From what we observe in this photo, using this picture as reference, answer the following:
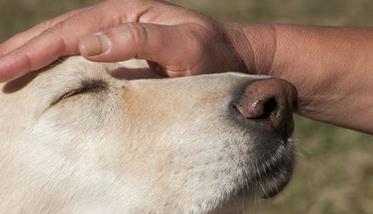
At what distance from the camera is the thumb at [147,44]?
3.38 m

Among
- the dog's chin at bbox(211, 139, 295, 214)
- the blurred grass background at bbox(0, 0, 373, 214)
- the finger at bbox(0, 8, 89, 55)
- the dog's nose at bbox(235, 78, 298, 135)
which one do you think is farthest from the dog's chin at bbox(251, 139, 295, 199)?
the blurred grass background at bbox(0, 0, 373, 214)

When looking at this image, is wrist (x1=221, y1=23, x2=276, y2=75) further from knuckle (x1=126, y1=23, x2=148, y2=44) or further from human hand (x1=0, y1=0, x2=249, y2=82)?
knuckle (x1=126, y1=23, x2=148, y2=44)

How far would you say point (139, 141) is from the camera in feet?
11.5

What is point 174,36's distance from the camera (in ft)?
11.7

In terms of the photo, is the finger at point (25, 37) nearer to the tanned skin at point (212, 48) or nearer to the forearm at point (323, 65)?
the tanned skin at point (212, 48)

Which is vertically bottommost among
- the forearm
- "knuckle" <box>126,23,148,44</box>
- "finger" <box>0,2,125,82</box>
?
the forearm

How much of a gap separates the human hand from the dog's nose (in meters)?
0.37

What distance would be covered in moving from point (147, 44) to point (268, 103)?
535 mm

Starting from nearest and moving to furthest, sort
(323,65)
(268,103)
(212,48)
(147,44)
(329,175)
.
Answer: (268,103), (147,44), (212,48), (323,65), (329,175)

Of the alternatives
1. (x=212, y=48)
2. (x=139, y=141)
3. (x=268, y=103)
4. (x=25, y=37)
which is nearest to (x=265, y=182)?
(x=268, y=103)

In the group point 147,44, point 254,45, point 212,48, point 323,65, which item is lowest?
point 323,65

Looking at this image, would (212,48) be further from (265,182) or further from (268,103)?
(265,182)

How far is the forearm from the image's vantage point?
13.6 feet

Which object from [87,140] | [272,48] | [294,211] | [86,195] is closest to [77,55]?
[87,140]
